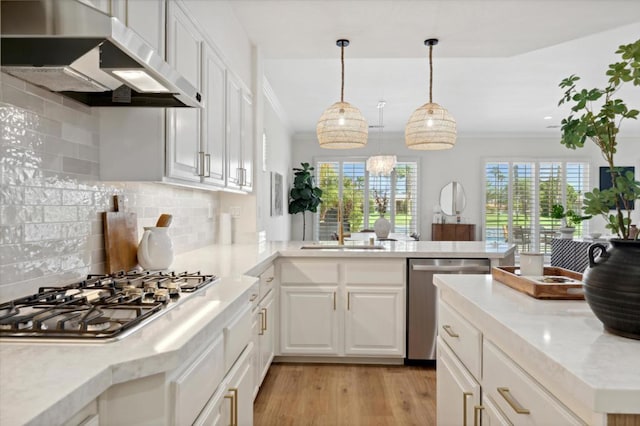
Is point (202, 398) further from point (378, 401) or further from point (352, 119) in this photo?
point (352, 119)

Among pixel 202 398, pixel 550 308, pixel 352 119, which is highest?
pixel 352 119

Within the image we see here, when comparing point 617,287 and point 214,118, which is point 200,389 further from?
point 214,118

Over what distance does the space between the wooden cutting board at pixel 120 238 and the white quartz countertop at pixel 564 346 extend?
4.74 ft

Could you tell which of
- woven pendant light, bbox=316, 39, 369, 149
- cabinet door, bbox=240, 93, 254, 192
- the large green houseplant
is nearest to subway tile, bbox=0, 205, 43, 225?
the large green houseplant

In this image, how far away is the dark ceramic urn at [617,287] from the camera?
984 mm

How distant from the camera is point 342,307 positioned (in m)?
3.39

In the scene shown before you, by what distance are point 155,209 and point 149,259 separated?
49 cm

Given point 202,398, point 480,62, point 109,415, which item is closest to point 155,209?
point 202,398

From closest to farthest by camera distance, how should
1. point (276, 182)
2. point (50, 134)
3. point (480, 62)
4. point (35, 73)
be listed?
point (35, 73) → point (50, 134) → point (480, 62) → point (276, 182)

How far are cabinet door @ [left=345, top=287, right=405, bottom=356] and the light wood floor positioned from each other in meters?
0.17

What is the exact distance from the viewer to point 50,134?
1.64m

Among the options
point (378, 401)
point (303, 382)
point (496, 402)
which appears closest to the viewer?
point (496, 402)

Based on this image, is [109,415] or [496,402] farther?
[496,402]

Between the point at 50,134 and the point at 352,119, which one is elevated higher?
the point at 352,119
